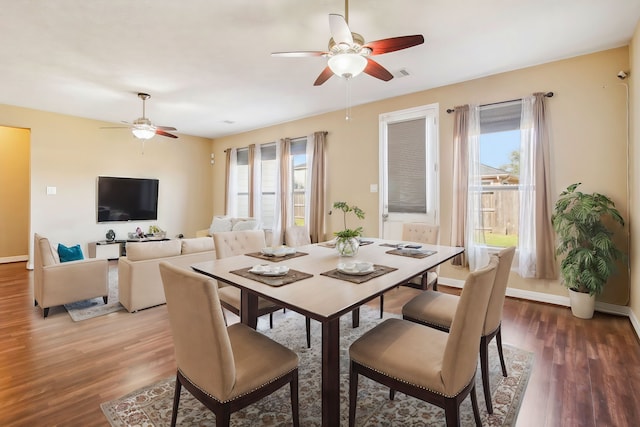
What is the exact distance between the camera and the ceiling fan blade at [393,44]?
215 cm

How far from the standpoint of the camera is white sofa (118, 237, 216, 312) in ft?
11.0

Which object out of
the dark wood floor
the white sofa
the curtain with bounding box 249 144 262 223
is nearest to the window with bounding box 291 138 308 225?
the curtain with bounding box 249 144 262 223

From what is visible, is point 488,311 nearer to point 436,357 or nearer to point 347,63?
point 436,357

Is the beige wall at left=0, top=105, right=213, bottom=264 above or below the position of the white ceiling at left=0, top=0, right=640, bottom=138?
below

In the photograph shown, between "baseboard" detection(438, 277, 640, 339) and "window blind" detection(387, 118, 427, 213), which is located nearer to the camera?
"baseboard" detection(438, 277, 640, 339)

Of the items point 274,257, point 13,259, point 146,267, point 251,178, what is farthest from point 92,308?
point 13,259

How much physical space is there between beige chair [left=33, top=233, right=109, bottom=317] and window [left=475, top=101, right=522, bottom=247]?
4558 mm

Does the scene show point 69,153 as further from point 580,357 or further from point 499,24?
point 580,357

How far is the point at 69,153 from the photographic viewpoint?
5801mm

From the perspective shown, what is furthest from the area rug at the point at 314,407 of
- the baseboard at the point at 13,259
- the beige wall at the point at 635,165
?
the baseboard at the point at 13,259

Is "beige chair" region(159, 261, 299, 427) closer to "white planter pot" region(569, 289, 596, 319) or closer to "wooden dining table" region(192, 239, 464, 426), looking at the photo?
"wooden dining table" region(192, 239, 464, 426)

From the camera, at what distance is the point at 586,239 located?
318cm

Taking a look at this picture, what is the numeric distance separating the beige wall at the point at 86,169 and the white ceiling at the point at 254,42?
2.95 feet

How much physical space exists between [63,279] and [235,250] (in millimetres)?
2019
